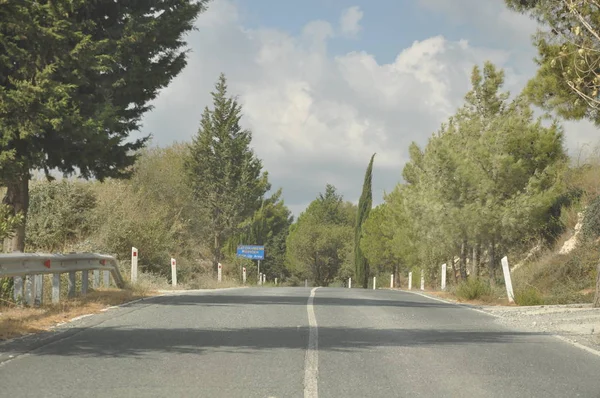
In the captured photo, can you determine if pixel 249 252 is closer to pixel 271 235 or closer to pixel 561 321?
pixel 271 235

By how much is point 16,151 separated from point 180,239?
2682 centimetres

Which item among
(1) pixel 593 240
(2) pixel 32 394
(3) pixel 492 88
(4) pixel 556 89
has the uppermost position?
(3) pixel 492 88

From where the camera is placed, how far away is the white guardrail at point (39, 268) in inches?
499

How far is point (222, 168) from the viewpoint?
62.9m

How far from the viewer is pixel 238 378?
7.42 meters

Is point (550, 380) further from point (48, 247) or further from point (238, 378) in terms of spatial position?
point (48, 247)

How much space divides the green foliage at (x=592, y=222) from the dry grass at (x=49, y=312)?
46.2 ft

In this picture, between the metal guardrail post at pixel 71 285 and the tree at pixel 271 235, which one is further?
the tree at pixel 271 235

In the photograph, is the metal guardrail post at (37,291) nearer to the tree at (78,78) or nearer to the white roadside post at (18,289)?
the white roadside post at (18,289)

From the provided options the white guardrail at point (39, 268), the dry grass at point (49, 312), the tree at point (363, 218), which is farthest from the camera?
the tree at point (363, 218)

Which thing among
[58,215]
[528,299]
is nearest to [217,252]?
[58,215]

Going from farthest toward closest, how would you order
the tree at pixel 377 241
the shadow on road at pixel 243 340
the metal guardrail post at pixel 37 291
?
the tree at pixel 377 241
the metal guardrail post at pixel 37 291
the shadow on road at pixel 243 340

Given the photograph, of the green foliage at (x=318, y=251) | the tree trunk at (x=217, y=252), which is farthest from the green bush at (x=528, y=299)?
the green foliage at (x=318, y=251)

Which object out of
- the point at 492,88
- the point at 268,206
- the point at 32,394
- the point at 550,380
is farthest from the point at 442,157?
the point at 268,206
